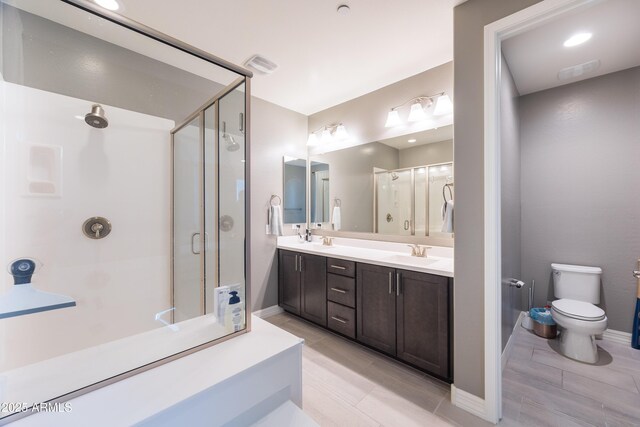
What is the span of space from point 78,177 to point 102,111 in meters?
0.52

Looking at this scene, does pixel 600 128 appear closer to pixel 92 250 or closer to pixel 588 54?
pixel 588 54

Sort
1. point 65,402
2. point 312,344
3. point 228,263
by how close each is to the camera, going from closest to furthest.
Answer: point 65,402 < point 228,263 < point 312,344

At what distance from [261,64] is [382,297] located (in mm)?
2286

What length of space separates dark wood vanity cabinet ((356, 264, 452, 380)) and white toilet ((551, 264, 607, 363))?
1.26 metres

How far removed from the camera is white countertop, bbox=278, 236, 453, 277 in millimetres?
1874

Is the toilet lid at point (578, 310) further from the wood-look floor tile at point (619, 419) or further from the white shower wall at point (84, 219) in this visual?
the white shower wall at point (84, 219)

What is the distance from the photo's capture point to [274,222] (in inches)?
116

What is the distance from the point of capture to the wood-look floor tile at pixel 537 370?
1.84 meters

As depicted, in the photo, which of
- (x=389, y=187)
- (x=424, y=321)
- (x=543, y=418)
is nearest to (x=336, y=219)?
(x=389, y=187)

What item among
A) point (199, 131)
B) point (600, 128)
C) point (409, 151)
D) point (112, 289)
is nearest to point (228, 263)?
point (112, 289)

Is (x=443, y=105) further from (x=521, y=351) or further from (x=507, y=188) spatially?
(x=521, y=351)

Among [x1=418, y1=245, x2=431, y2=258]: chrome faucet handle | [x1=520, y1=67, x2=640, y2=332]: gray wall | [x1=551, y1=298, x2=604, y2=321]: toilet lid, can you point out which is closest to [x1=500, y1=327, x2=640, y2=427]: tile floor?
[x1=551, y1=298, x2=604, y2=321]: toilet lid

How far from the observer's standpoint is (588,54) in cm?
201

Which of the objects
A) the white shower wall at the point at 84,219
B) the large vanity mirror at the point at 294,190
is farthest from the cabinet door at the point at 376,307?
the white shower wall at the point at 84,219
